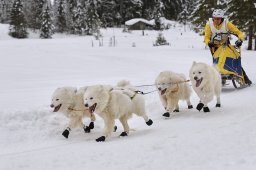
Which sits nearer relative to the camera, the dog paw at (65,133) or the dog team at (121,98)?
the dog team at (121,98)

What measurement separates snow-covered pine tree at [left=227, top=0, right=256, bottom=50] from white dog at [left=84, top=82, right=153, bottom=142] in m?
19.3

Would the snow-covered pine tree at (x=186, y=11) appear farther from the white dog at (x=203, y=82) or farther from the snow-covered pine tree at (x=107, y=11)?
the white dog at (x=203, y=82)

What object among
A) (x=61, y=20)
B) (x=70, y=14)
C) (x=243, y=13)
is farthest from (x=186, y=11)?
(x=243, y=13)

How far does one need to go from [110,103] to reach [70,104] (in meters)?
0.95

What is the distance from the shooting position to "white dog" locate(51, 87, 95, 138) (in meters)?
6.20

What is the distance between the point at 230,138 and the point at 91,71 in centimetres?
999

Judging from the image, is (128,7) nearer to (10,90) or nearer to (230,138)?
(10,90)

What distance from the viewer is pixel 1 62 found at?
14.9 m

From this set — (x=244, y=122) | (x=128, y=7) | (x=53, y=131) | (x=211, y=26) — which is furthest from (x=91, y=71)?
(x=128, y=7)

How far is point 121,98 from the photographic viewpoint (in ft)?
19.2

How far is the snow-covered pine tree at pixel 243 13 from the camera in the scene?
23.2 meters

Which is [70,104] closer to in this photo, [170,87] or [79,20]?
[170,87]

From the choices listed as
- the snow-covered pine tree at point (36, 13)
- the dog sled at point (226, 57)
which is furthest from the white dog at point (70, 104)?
the snow-covered pine tree at point (36, 13)

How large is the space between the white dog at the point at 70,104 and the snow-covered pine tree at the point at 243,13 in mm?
19465
